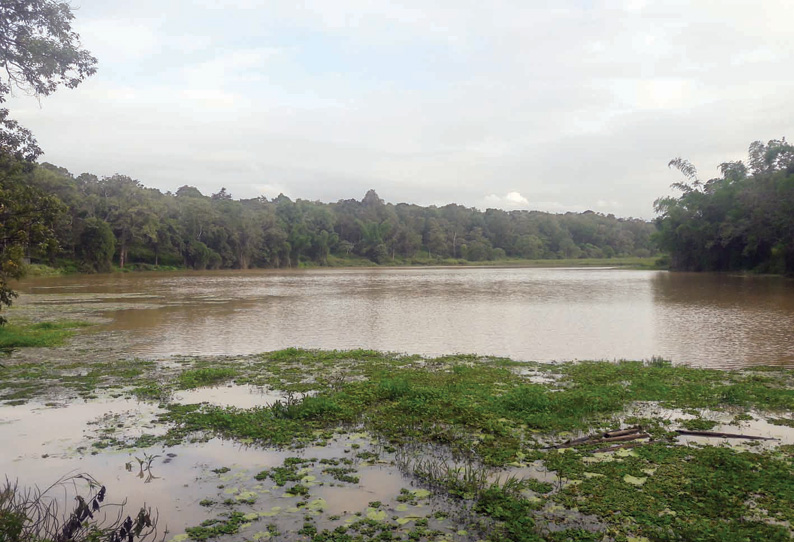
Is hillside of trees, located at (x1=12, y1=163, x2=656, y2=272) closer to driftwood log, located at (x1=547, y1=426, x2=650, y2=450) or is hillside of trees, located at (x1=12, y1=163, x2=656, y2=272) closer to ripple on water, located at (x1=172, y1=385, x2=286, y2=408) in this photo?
ripple on water, located at (x1=172, y1=385, x2=286, y2=408)

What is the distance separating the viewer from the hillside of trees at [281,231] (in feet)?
211

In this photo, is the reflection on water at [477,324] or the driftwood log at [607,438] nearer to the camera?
the driftwood log at [607,438]

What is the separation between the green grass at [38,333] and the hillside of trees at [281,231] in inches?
182

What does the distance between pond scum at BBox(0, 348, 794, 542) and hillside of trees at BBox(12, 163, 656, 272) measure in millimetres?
5732

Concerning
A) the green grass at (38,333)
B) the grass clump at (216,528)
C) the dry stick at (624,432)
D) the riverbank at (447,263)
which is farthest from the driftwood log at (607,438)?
the riverbank at (447,263)

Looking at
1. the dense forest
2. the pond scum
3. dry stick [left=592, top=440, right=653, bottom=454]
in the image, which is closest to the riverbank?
the dense forest

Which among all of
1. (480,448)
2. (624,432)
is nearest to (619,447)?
(624,432)

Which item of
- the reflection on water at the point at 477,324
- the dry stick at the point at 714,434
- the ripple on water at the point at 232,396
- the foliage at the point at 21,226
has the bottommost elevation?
the reflection on water at the point at 477,324

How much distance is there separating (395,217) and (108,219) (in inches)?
3052

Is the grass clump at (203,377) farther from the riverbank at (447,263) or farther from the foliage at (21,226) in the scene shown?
the riverbank at (447,263)

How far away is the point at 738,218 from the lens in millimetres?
54406

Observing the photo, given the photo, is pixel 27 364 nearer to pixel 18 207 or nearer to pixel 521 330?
pixel 18 207

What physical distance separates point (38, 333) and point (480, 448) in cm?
1472

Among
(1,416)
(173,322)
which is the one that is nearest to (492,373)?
(1,416)
